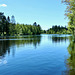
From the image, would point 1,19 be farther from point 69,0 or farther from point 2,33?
point 69,0

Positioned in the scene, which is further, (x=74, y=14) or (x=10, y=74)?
(x=74, y=14)

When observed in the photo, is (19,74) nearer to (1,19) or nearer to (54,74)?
(54,74)

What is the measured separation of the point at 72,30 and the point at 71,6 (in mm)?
9260

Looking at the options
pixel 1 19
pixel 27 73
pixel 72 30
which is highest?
pixel 1 19

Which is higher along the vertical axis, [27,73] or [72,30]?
[72,30]

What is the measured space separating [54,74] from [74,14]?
20178 millimetres

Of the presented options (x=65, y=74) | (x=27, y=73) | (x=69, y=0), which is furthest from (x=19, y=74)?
(x=69, y=0)

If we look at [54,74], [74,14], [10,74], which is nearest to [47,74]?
[54,74]

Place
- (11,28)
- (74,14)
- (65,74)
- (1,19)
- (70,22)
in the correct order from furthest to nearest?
(11,28), (1,19), (70,22), (74,14), (65,74)

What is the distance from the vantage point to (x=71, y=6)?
1077 inches

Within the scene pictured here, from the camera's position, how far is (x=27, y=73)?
945 cm

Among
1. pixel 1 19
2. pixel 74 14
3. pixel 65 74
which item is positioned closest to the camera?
pixel 65 74

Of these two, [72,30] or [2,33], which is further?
[2,33]

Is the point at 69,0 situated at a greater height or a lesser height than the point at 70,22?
greater
